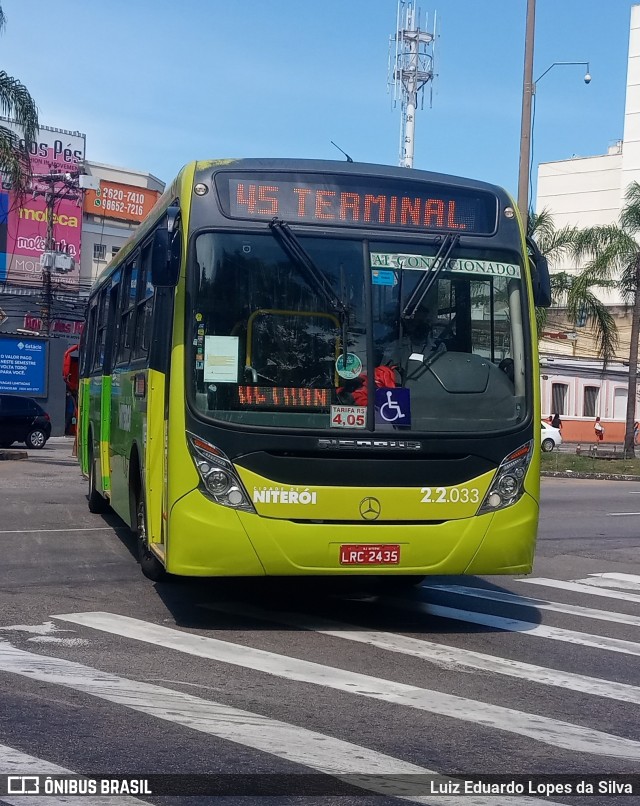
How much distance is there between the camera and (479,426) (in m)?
7.98

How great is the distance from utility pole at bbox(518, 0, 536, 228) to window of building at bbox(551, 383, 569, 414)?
35510 millimetres

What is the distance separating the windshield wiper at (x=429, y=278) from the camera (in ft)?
26.2

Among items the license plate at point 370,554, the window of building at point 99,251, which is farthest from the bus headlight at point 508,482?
the window of building at point 99,251

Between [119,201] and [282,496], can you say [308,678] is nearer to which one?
[282,496]

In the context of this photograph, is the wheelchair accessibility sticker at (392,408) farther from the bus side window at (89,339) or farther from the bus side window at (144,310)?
the bus side window at (89,339)

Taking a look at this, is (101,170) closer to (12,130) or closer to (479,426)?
(12,130)

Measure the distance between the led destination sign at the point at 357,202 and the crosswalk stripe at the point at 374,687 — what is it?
295cm

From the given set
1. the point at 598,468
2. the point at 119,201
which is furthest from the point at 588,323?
the point at 119,201

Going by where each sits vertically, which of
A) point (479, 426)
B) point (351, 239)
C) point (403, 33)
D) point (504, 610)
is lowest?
point (504, 610)

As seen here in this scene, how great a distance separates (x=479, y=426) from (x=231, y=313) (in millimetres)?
1893

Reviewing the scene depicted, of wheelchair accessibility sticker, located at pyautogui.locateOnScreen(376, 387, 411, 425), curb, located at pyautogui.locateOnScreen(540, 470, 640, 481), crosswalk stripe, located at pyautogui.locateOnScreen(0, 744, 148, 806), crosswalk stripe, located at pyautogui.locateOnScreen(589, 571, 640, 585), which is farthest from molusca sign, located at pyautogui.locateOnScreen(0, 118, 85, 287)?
crosswalk stripe, located at pyautogui.locateOnScreen(0, 744, 148, 806)

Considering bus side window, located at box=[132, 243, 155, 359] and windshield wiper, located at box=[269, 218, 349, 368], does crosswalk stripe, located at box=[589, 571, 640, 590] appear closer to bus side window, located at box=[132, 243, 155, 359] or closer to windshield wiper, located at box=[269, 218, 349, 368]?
windshield wiper, located at box=[269, 218, 349, 368]

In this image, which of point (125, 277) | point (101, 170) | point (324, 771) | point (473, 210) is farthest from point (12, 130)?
point (101, 170)

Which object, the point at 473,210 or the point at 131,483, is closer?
the point at 473,210
